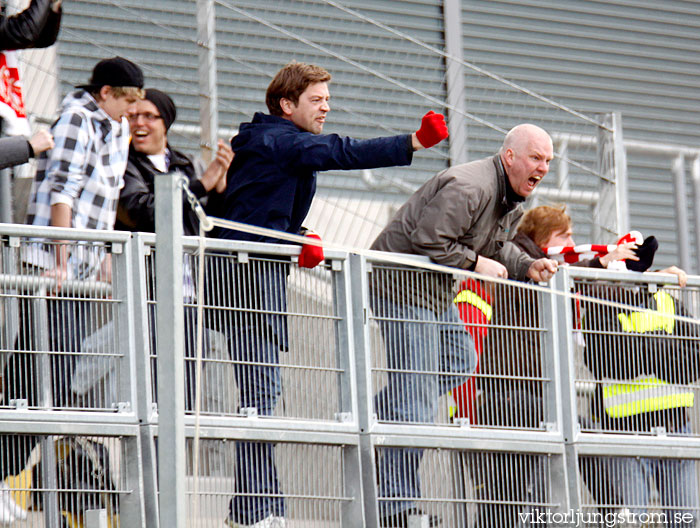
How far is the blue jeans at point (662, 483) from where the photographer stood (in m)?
7.38

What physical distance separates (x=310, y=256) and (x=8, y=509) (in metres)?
1.69

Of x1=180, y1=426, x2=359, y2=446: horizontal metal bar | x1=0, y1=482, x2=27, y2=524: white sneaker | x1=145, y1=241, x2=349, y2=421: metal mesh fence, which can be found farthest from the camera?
x1=145, y1=241, x2=349, y2=421: metal mesh fence

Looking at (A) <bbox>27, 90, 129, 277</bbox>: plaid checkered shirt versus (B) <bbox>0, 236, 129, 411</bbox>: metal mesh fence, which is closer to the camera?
(B) <bbox>0, 236, 129, 411</bbox>: metal mesh fence

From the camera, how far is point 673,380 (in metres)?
7.62

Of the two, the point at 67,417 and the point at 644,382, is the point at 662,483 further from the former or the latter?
the point at 67,417

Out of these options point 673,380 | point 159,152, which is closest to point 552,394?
point 673,380

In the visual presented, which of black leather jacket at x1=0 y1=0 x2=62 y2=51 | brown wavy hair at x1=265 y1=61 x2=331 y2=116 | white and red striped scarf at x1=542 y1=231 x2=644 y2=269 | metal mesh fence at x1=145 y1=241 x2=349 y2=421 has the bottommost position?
metal mesh fence at x1=145 y1=241 x2=349 y2=421

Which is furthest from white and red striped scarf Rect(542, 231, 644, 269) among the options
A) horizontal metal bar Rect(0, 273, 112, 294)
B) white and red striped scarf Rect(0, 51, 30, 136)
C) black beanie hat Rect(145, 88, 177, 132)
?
white and red striped scarf Rect(0, 51, 30, 136)

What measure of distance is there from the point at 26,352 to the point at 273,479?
1215mm

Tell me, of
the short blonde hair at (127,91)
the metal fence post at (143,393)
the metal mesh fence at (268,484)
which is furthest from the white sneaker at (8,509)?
the short blonde hair at (127,91)

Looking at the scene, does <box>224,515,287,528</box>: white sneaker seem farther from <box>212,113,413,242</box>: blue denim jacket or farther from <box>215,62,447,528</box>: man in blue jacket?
<box>212,113,413,242</box>: blue denim jacket

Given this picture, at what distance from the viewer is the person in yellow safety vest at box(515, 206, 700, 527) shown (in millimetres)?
7375

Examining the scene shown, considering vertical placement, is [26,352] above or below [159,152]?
below

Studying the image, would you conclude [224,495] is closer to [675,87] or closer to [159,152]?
[159,152]
